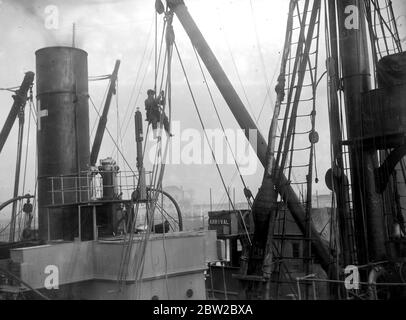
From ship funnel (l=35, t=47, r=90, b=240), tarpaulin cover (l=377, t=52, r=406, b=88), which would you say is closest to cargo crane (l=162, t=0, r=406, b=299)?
tarpaulin cover (l=377, t=52, r=406, b=88)

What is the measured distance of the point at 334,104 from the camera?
7.49 m

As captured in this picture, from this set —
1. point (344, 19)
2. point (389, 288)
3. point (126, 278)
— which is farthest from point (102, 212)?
point (344, 19)

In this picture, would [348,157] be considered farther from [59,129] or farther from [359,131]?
[59,129]

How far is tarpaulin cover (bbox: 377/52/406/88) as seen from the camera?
23.9 feet

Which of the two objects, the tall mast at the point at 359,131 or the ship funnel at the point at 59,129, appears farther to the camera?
the ship funnel at the point at 59,129

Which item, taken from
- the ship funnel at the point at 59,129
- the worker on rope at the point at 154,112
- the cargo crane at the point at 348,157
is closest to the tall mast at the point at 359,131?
the cargo crane at the point at 348,157

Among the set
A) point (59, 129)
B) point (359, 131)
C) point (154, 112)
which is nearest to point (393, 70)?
point (359, 131)

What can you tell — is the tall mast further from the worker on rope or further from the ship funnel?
the ship funnel

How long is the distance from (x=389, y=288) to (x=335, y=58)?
13.6 ft

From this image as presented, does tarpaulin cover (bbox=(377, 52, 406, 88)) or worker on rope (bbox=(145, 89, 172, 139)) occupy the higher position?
tarpaulin cover (bbox=(377, 52, 406, 88))

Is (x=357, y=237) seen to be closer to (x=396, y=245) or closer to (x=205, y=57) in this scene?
(x=396, y=245)

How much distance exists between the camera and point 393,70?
7.38 metres

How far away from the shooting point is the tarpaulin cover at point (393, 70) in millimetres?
7297

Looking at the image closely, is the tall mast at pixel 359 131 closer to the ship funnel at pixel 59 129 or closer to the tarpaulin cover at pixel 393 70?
the tarpaulin cover at pixel 393 70
